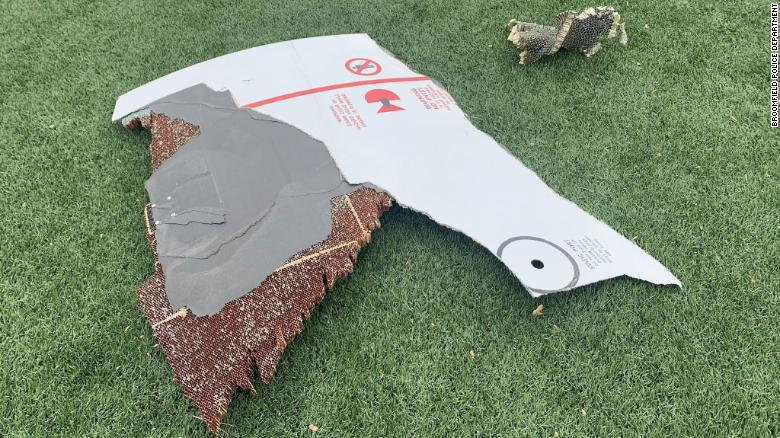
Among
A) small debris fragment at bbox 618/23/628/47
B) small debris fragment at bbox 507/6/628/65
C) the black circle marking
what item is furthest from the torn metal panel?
small debris fragment at bbox 618/23/628/47

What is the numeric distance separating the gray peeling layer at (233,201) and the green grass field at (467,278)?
0.12m

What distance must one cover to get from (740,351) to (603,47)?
138 centimetres

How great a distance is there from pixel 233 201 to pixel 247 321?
0.39m

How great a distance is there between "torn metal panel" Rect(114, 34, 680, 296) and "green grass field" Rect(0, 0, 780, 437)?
76 millimetres

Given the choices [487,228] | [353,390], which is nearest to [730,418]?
[487,228]

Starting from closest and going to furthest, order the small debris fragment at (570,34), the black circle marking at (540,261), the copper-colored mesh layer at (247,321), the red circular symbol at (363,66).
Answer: the copper-colored mesh layer at (247,321) → the black circle marking at (540,261) → the red circular symbol at (363,66) → the small debris fragment at (570,34)

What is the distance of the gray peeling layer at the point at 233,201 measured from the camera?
1.32 meters

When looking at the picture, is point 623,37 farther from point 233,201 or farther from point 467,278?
point 233,201

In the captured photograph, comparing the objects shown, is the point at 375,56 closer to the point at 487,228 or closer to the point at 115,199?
the point at 487,228

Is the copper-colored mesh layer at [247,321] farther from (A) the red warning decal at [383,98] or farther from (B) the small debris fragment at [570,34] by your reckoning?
(B) the small debris fragment at [570,34]

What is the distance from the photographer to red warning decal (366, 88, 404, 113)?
1773 millimetres

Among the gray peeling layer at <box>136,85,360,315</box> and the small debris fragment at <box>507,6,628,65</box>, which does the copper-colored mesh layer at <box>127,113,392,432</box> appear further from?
the small debris fragment at <box>507,6,628,65</box>

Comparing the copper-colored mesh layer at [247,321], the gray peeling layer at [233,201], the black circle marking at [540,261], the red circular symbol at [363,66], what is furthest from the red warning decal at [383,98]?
the black circle marking at [540,261]

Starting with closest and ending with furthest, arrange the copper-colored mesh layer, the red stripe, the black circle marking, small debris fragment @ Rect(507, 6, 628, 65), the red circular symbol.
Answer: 1. the copper-colored mesh layer
2. the black circle marking
3. the red stripe
4. the red circular symbol
5. small debris fragment @ Rect(507, 6, 628, 65)
